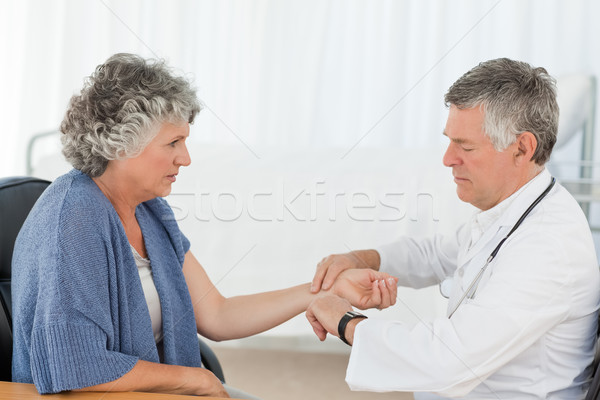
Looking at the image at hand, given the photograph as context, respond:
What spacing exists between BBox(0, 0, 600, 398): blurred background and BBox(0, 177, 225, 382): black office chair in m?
1.43

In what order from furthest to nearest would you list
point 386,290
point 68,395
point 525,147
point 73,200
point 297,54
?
point 297,54, point 386,290, point 525,147, point 73,200, point 68,395

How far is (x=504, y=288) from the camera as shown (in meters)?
1.21

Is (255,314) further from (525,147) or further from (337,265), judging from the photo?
(525,147)

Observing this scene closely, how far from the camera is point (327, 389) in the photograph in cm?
277

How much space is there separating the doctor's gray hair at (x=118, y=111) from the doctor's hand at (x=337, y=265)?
0.57 metres

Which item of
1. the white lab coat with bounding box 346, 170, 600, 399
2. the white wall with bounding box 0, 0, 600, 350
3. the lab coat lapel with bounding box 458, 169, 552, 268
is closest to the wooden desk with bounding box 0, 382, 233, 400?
the white lab coat with bounding box 346, 170, 600, 399

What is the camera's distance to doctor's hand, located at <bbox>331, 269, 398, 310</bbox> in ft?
5.43

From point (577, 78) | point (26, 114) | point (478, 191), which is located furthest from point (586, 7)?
point (26, 114)

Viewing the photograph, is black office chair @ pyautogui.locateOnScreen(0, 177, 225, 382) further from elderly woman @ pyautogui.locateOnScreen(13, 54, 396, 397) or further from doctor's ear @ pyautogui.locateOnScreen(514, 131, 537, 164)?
doctor's ear @ pyautogui.locateOnScreen(514, 131, 537, 164)

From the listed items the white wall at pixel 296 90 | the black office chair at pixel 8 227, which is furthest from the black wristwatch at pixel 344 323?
the white wall at pixel 296 90

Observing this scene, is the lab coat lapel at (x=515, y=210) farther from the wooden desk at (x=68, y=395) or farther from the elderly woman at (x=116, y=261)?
the wooden desk at (x=68, y=395)

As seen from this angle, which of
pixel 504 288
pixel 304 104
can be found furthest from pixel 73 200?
pixel 304 104

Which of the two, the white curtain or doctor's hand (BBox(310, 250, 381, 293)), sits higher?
the white curtain

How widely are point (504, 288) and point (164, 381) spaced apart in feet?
2.25
